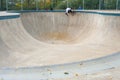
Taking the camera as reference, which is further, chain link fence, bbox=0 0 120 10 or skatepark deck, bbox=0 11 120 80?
chain link fence, bbox=0 0 120 10

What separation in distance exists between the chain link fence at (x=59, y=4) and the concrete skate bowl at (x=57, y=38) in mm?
5090

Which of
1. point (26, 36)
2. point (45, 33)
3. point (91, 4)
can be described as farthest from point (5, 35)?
point (91, 4)

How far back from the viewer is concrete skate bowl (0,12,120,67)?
1248 cm

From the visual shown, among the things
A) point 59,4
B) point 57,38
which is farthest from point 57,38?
point 59,4

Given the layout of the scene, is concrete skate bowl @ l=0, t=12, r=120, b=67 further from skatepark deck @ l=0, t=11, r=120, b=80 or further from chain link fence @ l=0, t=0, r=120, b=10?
chain link fence @ l=0, t=0, r=120, b=10

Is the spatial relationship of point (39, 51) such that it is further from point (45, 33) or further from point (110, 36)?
point (45, 33)

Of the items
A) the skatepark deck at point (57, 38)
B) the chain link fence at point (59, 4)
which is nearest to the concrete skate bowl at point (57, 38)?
the skatepark deck at point (57, 38)

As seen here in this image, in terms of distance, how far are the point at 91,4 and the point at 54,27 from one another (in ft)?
24.4

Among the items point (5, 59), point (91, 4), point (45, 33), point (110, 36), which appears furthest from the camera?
point (91, 4)

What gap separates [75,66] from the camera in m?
7.63

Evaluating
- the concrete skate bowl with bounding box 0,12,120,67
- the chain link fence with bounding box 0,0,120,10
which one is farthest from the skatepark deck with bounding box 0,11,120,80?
the chain link fence with bounding box 0,0,120,10

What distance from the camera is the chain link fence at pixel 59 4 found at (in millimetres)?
27263

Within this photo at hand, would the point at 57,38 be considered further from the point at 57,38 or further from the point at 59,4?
the point at 59,4

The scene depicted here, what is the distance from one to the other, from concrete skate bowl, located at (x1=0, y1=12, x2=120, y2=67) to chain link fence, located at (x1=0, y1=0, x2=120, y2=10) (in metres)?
5.09
